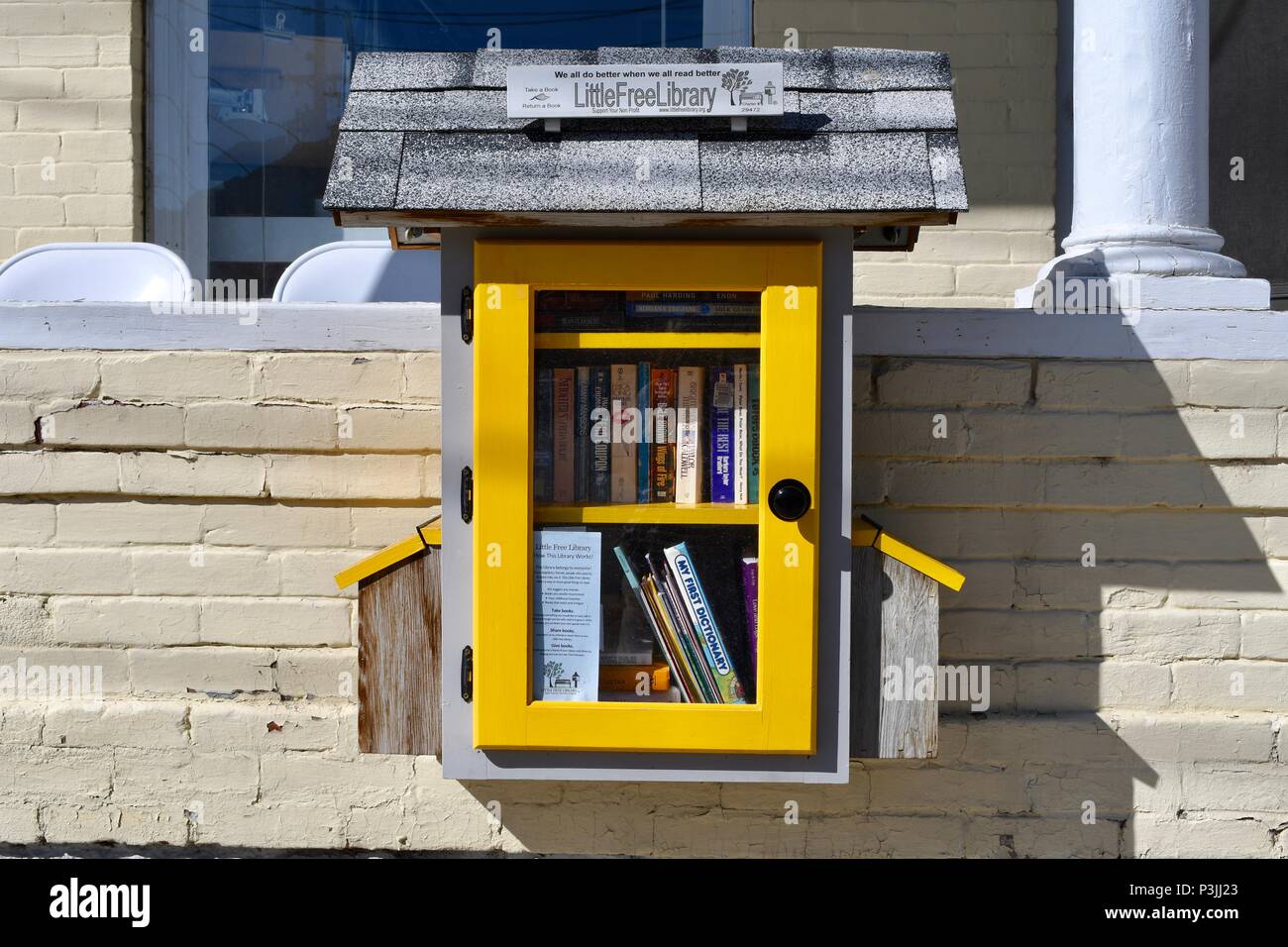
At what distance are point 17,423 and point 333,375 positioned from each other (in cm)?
90

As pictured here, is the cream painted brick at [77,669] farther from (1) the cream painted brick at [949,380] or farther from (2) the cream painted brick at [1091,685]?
(2) the cream painted brick at [1091,685]

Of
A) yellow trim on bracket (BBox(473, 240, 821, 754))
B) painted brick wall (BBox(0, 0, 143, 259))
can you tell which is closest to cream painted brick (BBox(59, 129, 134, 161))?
painted brick wall (BBox(0, 0, 143, 259))

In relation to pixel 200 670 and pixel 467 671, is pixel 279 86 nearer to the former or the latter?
pixel 200 670

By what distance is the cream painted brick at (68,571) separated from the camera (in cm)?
294

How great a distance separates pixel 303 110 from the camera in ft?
13.6

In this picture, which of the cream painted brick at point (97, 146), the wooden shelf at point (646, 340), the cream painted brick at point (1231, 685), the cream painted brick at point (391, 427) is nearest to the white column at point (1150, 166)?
the cream painted brick at point (1231, 685)

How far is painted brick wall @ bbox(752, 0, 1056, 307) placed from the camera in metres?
3.88

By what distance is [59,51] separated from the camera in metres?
→ 3.92

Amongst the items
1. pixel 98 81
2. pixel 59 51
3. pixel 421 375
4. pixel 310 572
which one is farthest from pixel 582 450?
pixel 59 51

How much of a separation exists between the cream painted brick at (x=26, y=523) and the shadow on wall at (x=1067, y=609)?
1.55 metres

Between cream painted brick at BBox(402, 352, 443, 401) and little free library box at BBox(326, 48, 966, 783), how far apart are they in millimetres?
399

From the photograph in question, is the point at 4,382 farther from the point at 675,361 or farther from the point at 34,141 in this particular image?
the point at 675,361

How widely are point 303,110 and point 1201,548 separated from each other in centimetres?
354

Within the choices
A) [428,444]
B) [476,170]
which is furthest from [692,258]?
[428,444]
